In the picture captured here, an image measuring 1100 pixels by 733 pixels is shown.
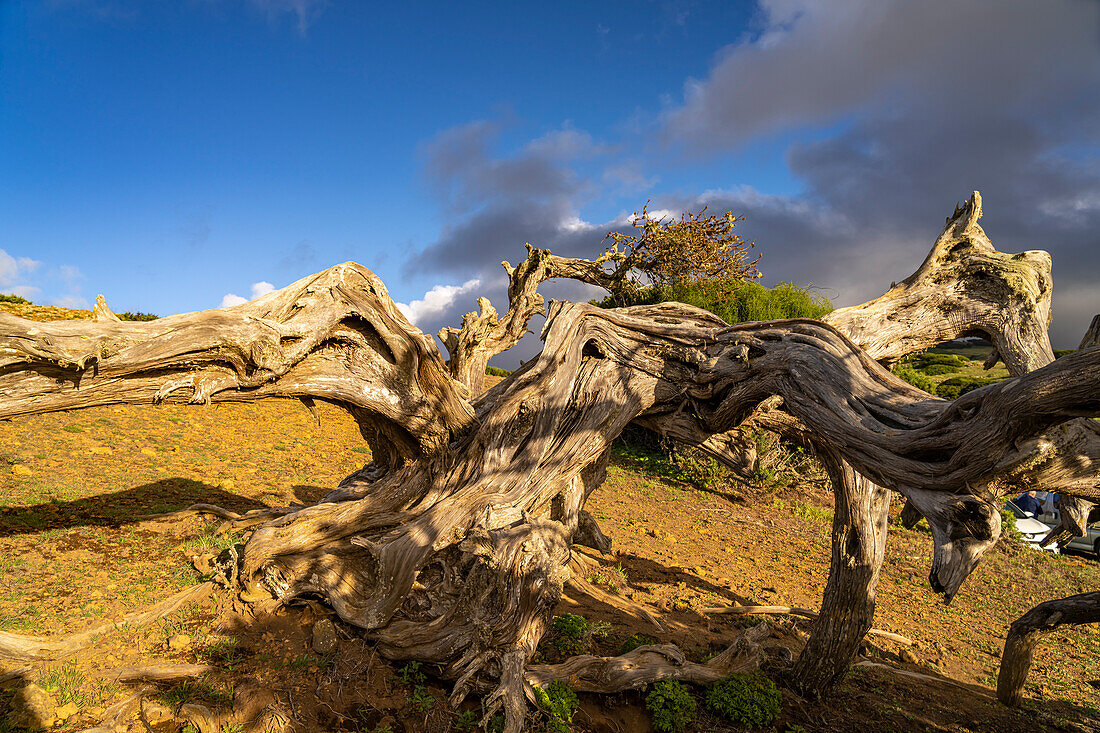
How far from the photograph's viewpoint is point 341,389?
5.07 metres

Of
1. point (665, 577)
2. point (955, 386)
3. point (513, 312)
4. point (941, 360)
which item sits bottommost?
point (665, 577)

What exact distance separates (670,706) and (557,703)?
1.01m

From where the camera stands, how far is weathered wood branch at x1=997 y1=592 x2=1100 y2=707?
17.5 ft

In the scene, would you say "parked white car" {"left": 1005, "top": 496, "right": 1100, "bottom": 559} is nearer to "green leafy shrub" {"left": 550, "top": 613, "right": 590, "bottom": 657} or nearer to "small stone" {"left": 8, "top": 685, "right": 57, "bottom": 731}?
"green leafy shrub" {"left": 550, "top": 613, "right": 590, "bottom": 657}

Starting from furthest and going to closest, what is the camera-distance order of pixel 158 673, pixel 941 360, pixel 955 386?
pixel 941 360 → pixel 955 386 → pixel 158 673

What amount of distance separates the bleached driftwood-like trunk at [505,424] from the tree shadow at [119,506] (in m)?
2.66

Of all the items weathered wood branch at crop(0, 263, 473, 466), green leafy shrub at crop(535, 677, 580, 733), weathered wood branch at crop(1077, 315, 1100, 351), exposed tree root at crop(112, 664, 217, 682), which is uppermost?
weathered wood branch at crop(1077, 315, 1100, 351)

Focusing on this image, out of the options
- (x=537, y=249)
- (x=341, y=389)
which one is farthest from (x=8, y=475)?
(x=537, y=249)

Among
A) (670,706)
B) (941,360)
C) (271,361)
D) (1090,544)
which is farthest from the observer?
(941,360)

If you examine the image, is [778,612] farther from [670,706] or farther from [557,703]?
[557,703]

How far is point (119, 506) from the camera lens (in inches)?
313

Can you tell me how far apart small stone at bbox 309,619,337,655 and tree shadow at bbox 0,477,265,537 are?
3.90 metres

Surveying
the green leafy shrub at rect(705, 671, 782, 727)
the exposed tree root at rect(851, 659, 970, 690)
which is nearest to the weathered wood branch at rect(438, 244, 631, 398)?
the green leafy shrub at rect(705, 671, 782, 727)

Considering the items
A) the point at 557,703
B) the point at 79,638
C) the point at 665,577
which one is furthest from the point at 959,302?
the point at 79,638
